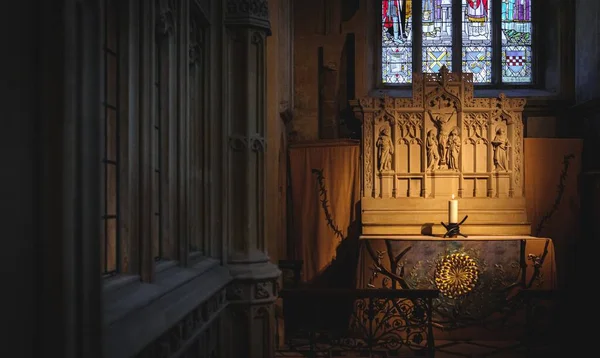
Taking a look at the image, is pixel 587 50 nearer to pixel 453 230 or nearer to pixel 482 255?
pixel 453 230

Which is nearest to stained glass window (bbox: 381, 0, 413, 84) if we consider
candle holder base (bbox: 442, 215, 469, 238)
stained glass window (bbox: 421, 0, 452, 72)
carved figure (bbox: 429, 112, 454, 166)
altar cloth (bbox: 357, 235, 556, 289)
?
stained glass window (bbox: 421, 0, 452, 72)

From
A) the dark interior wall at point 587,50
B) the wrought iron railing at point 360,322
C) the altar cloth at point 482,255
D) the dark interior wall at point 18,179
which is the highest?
the dark interior wall at point 587,50

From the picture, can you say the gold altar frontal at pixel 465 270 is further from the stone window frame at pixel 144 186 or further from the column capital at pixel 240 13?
the stone window frame at pixel 144 186

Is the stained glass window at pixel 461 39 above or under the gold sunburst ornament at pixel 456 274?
above

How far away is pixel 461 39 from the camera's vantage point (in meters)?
8.96

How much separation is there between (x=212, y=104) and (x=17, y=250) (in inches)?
115

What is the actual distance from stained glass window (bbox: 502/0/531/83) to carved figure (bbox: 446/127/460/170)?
211 centimetres

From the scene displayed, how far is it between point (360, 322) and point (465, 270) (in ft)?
6.95

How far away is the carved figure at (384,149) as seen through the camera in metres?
7.32

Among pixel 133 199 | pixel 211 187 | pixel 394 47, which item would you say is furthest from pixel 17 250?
pixel 394 47

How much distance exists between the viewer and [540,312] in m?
6.32

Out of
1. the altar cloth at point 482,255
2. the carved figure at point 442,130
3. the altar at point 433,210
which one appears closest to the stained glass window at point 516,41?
the altar at point 433,210

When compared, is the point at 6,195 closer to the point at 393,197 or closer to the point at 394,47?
the point at 393,197

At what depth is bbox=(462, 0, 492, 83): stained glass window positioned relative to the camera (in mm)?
8969
